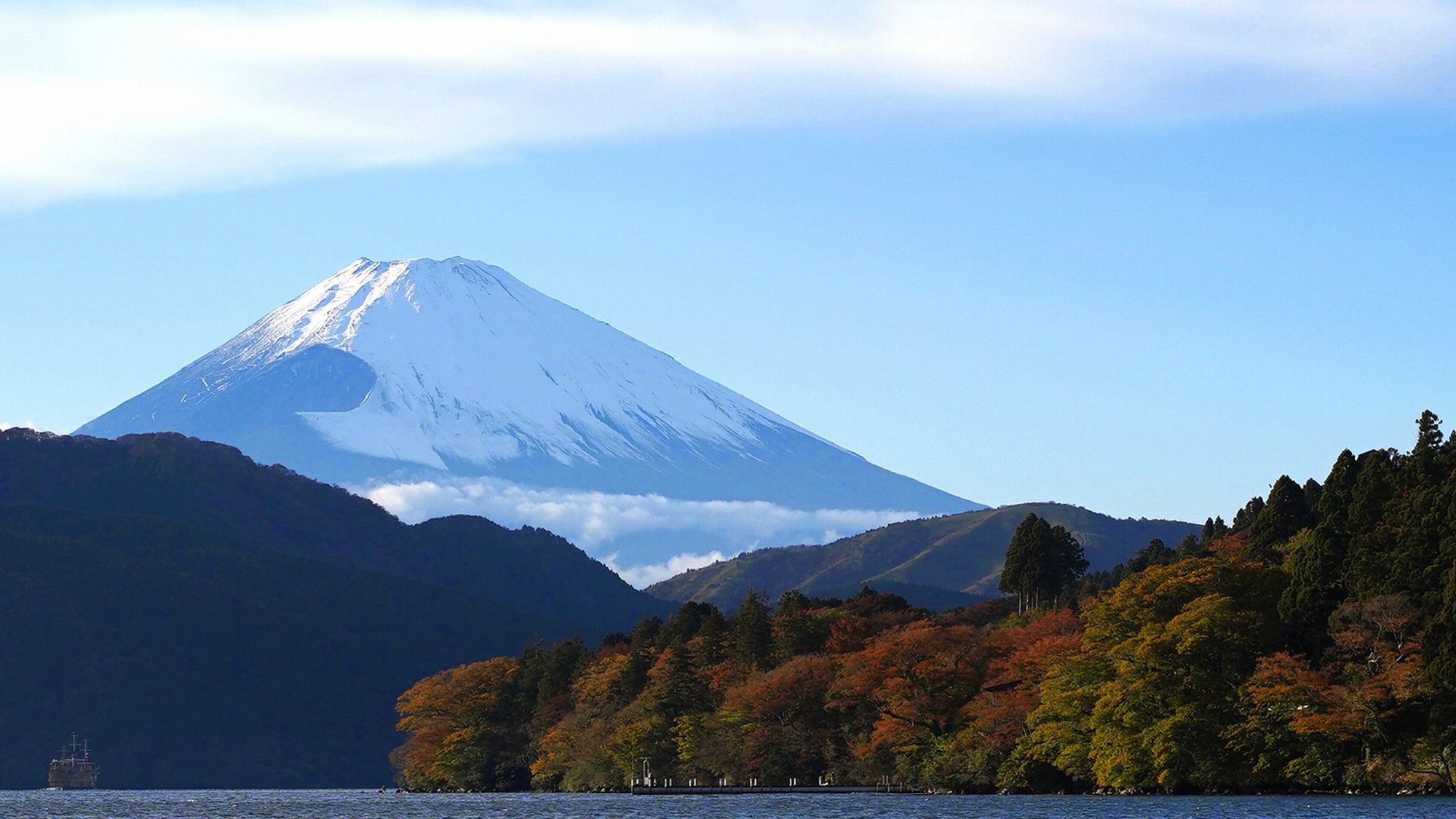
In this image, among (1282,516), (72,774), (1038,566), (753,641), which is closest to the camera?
(1282,516)

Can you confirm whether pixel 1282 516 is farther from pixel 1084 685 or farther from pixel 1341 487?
pixel 1084 685

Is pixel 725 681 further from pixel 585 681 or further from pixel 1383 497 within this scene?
pixel 1383 497

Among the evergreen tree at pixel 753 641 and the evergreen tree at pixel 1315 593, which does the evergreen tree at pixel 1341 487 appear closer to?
the evergreen tree at pixel 1315 593

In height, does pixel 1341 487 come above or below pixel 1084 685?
above

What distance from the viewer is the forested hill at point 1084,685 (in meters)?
74.4

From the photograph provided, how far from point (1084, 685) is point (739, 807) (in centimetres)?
1566

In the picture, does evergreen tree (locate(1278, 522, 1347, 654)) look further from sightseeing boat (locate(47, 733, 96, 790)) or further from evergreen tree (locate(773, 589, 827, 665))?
sightseeing boat (locate(47, 733, 96, 790))

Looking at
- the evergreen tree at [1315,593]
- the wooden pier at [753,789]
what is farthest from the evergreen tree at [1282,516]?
the wooden pier at [753,789]

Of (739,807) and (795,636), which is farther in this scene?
(795,636)

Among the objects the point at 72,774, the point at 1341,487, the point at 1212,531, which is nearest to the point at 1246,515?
the point at 1212,531

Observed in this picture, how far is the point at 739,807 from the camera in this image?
86.2 meters

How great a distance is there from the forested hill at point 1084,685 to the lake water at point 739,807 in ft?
8.45

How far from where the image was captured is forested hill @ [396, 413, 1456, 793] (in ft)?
244

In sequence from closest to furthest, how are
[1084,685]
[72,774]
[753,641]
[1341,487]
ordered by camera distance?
[1084,685]
[1341,487]
[753,641]
[72,774]
